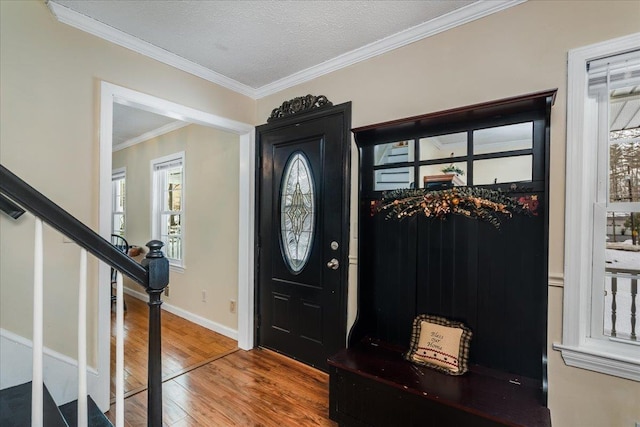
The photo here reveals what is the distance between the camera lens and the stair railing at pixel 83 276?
31.8 inches

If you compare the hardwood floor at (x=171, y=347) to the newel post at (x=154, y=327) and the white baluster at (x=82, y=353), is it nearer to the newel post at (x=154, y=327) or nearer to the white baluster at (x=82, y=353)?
the newel post at (x=154, y=327)

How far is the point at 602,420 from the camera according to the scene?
144 cm

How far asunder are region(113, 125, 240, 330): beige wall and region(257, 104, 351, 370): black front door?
48cm

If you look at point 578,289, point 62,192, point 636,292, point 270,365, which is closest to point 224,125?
point 62,192

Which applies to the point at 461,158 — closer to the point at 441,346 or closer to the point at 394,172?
the point at 394,172

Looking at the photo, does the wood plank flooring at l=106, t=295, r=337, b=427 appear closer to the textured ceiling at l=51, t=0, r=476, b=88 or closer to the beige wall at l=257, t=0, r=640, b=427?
the beige wall at l=257, t=0, r=640, b=427

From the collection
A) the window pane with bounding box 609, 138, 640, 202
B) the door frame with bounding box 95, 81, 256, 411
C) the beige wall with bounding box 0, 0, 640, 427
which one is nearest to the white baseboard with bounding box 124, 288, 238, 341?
the door frame with bounding box 95, 81, 256, 411

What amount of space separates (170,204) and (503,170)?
4.04 metres

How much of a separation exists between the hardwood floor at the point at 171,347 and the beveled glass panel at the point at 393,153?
230 cm

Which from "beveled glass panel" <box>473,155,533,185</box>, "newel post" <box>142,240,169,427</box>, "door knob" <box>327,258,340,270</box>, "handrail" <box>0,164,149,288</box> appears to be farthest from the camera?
"door knob" <box>327,258,340,270</box>

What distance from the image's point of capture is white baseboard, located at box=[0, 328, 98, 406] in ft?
4.83

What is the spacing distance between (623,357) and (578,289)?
0.33 metres

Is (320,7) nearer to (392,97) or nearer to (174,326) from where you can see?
(392,97)

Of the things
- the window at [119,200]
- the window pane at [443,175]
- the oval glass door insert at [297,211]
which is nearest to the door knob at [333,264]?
the oval glass door insert at [297,211]
